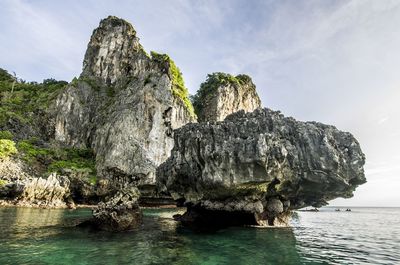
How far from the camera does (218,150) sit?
26.7m

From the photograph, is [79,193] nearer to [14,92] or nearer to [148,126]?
[148,126]

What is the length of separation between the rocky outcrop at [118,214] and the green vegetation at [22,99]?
6914 centimetres

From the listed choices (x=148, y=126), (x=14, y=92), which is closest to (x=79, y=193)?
(x=148, y=126)

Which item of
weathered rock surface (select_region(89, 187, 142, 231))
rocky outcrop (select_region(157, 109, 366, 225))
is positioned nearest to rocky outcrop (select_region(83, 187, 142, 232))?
weathered rock surface (select_region(89, 187, 142, 231))

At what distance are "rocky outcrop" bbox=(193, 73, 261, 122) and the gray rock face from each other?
16466mm

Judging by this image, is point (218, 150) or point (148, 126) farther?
point (148, 126)

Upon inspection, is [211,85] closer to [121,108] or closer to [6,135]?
[121,108]

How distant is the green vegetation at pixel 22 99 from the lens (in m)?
80.9

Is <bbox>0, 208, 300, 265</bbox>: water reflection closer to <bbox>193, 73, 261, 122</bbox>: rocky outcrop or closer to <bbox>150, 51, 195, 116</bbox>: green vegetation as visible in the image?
<bbox>150, 51, 195, 116</bbox>: green vegetation

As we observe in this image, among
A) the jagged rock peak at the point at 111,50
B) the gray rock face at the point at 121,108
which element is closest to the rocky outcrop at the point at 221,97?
the gray rock face at the point at 121,108

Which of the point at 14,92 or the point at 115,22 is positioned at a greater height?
the point at 115,22

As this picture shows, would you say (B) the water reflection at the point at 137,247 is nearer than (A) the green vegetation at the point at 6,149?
Yes

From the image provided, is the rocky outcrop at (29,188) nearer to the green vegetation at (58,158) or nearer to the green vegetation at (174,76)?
the green vegetation at (58,158)

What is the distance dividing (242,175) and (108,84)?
8111cm
